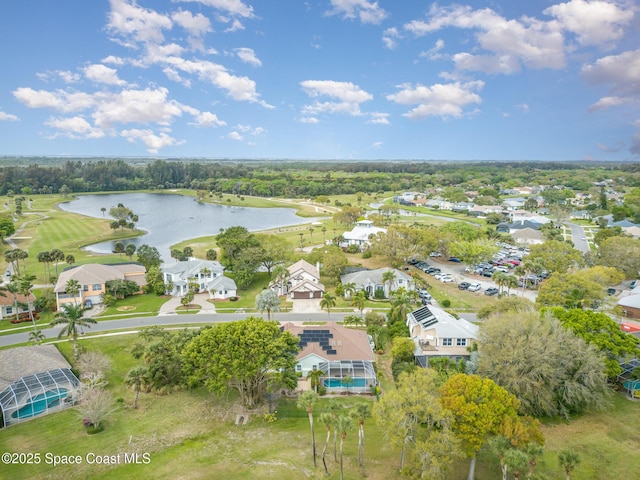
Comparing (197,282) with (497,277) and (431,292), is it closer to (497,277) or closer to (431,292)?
(431,292)

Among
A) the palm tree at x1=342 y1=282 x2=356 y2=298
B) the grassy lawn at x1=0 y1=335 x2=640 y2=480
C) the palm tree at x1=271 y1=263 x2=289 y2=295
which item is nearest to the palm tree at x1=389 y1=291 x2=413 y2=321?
the palm tree at x1=342 y1=282 x2=356 y2=298

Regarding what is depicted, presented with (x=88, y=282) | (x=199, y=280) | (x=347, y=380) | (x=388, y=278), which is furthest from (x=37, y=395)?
(x=388, y=278)

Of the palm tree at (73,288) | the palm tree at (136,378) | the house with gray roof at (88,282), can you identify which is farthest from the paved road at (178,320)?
the palm tree at (136,378)

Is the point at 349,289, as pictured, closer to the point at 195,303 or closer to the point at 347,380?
the point at 195,303

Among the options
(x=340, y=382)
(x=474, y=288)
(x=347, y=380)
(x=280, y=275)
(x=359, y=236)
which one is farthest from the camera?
(x=359, y=236)

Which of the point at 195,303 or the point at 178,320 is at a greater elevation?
the point at 195,303
